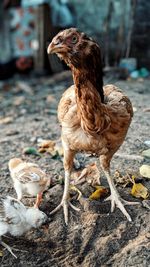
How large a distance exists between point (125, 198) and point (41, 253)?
928mm

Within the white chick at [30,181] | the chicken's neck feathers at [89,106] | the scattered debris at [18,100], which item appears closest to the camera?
the chicken's neck feathers at [89,106]

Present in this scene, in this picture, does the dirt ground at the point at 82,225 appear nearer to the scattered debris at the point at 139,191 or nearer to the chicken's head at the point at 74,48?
the scattered debris at the point at 139,191

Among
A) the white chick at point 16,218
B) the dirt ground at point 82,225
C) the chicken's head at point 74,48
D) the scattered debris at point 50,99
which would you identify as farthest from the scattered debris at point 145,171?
the scattered debris at point 50,99

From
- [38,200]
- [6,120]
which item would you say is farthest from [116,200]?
[6,120]

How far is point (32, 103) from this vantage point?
726cm

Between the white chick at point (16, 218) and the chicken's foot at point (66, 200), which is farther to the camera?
the chicken's foot at point (66, 200)

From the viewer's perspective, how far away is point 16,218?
11.4 ft

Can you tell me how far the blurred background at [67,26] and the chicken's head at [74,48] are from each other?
4770mm

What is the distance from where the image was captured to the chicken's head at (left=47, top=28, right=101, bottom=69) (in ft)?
10.2

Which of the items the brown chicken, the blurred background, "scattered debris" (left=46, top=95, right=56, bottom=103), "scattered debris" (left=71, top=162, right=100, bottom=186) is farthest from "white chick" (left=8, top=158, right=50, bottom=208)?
the blurred background

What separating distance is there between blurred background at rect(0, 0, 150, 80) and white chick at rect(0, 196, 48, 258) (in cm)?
470

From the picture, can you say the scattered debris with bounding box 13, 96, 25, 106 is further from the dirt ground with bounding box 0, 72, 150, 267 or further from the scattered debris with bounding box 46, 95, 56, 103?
the dirt ground with bounding box 0, 72, 150, 267

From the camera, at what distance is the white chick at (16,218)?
11.3 feet

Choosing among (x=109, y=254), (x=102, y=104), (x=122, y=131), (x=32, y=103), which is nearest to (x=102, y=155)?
(x=122, y=131)
